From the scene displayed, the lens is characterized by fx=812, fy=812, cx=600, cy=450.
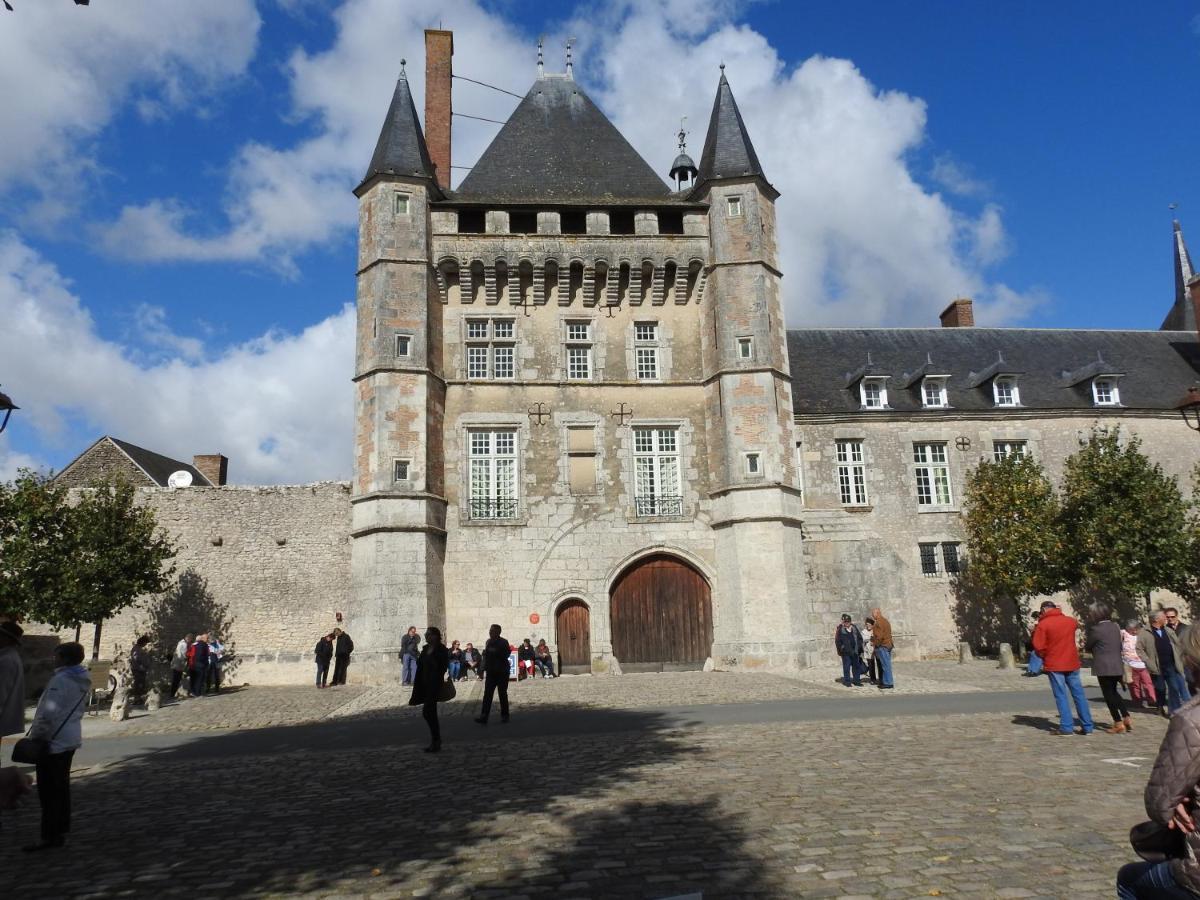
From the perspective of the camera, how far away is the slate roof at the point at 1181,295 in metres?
28.9

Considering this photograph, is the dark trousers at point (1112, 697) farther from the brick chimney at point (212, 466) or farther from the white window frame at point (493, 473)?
the brick chimney at point (212, 466)

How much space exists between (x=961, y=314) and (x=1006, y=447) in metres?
6.87

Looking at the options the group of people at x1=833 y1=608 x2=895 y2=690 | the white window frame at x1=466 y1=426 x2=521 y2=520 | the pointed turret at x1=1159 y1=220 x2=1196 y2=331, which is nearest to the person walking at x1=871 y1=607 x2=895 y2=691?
the group of people at x1=833 y1=608 x2=895 y2=690

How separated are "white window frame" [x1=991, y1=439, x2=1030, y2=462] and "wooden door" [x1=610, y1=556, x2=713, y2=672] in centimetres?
1085

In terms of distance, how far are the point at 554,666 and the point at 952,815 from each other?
1402 cm

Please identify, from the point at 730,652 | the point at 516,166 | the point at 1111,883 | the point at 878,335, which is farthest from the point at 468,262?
the point at 1111,883

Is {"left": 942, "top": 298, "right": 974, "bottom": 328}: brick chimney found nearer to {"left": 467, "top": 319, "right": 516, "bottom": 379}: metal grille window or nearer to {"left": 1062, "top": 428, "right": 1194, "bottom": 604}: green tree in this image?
{"left": 1062, "top": 428, "right": 1194, "bottom": 604}: green tree

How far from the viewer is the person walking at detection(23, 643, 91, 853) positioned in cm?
524

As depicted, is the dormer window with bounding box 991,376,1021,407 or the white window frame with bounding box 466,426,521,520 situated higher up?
the dormer window with bounding box 991,376,1021,407

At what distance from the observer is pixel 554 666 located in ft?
61.4

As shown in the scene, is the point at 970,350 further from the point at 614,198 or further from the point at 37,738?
the point at 37,738

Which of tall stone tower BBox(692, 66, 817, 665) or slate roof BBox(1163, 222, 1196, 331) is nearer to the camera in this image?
tall stone tower BBox(692, 66, 817, 665)

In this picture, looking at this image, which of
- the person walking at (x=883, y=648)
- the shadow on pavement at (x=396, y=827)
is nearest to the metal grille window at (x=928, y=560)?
the person walking at (x=883, y=648)

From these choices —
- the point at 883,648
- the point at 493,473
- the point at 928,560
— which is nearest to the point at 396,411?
the point at 493,473
